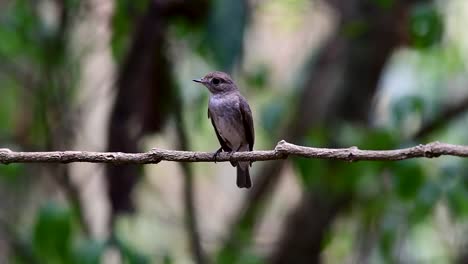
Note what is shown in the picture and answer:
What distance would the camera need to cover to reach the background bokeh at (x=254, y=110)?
465 centimetres

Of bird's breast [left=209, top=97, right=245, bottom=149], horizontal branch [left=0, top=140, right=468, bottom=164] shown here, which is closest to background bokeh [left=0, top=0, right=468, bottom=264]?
bird's breast [left=209, top=97, right=245, bottom=149]

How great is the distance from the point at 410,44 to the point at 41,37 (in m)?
2.31

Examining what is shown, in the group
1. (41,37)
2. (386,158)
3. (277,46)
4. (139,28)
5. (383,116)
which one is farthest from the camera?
(277,46)

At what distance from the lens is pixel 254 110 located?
7387mm

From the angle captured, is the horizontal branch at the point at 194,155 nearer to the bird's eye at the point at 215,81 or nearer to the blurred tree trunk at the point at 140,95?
the bird's eye at the point at 215,81

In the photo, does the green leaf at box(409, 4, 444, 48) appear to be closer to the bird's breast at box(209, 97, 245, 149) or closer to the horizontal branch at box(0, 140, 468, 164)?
the bird's breast at box(209, 97, 245, 149)

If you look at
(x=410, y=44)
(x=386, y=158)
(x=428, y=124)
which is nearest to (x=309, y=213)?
(x=428, y=124)

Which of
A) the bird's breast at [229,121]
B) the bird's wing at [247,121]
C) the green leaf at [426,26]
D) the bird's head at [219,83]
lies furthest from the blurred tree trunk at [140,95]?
the green leaf at [426,26]

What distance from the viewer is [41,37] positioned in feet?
18.1

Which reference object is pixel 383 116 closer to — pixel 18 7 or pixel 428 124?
pixel 428 124

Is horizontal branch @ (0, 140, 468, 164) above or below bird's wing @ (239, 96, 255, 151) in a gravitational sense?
below

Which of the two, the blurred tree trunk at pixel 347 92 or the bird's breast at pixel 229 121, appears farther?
the blurred tree trunk at pixel 347 92

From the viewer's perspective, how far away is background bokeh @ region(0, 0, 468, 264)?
465 centimetres

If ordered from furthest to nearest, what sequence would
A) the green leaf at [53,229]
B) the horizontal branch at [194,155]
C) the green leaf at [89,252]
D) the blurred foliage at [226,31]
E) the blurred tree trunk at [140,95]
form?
the blurred tree trunk at [140,95] < the blurred foliage at [226,31] < the green leaf at [89,252] < the green leaf at [53,229] < the horizontal branch at [194,155]
